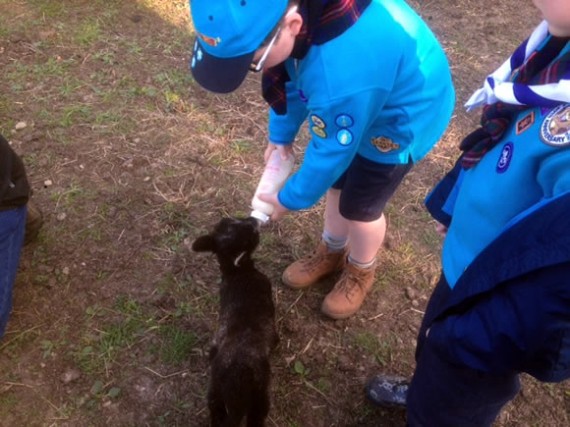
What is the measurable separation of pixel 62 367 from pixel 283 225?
143 centimetres

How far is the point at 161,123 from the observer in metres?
3.73

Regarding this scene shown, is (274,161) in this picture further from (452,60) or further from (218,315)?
(452,60)

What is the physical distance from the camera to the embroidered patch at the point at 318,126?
1746 mm

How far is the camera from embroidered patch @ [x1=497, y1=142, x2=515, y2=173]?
4.53 feet

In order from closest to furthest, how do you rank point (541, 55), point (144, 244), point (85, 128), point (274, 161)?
point (541, 55), point (274, 161), point (144, 244), point (85, 128)

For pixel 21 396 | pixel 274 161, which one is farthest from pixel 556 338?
pixel 21 396

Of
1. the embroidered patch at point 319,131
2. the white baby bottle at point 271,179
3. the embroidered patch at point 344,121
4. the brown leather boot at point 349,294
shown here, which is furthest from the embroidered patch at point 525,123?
the brown leather boot at point 349,294

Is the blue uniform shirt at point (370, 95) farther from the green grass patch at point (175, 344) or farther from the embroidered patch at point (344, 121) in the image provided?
the green grass patch at point (175, 344)

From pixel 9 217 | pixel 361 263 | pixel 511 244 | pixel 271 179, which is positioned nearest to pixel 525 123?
pixel 511 244

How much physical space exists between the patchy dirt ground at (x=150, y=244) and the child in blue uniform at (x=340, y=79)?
85cm

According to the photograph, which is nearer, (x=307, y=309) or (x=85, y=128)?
(x=307, y=309)

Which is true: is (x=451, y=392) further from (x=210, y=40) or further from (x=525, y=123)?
(x=210, y=40)

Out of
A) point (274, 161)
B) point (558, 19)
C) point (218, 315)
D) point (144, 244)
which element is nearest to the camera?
point (558, 19)

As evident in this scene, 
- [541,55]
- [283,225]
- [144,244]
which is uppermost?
[541,55]
